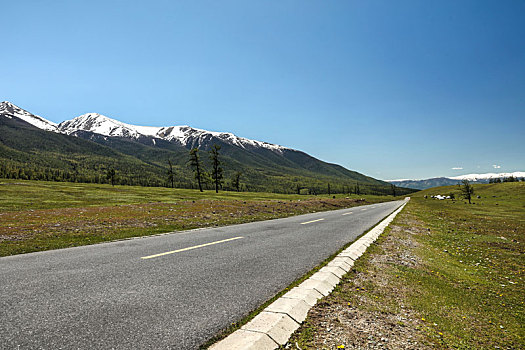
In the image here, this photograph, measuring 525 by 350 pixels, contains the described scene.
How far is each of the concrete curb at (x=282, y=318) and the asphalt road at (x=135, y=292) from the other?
0.46m

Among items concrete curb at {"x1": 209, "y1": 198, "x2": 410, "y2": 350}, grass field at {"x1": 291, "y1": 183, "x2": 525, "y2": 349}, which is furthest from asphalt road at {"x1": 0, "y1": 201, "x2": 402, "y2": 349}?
grass field at {"x1": 291, "y1": 183, "x2": 525, "y2": 349}

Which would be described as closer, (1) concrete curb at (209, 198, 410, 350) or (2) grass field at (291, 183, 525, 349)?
(1) concrete curb at (209, 198, 410, 350)

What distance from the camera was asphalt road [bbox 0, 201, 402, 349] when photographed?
3760 mm

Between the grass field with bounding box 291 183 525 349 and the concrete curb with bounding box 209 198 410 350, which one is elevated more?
the concrete curb with bounding box 209 198 410 350

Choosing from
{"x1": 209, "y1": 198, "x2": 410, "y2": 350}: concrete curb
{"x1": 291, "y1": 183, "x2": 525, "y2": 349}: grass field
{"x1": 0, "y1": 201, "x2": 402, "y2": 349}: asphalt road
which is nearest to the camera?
{"x1": 209, "y1": 198, "x2": 410, "y2": 350}: concrete curb

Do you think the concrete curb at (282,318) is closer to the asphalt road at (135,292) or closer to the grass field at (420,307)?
the grass field at (420,307)

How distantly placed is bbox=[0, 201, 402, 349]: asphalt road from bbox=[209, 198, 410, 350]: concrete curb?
0.46 meters

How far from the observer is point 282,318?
13.9 ft

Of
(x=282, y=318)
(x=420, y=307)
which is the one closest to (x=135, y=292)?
(x=282, y=318)

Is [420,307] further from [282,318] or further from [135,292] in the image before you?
[135,292]

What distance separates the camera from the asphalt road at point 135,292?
3.76m

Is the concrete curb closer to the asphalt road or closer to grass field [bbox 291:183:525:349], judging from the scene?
grass field [bbox 291:183:525:349]

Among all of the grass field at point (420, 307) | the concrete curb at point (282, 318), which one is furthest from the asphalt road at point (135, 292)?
the grass field at point (420, 307)

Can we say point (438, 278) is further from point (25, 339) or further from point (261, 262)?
point (25, 339)
